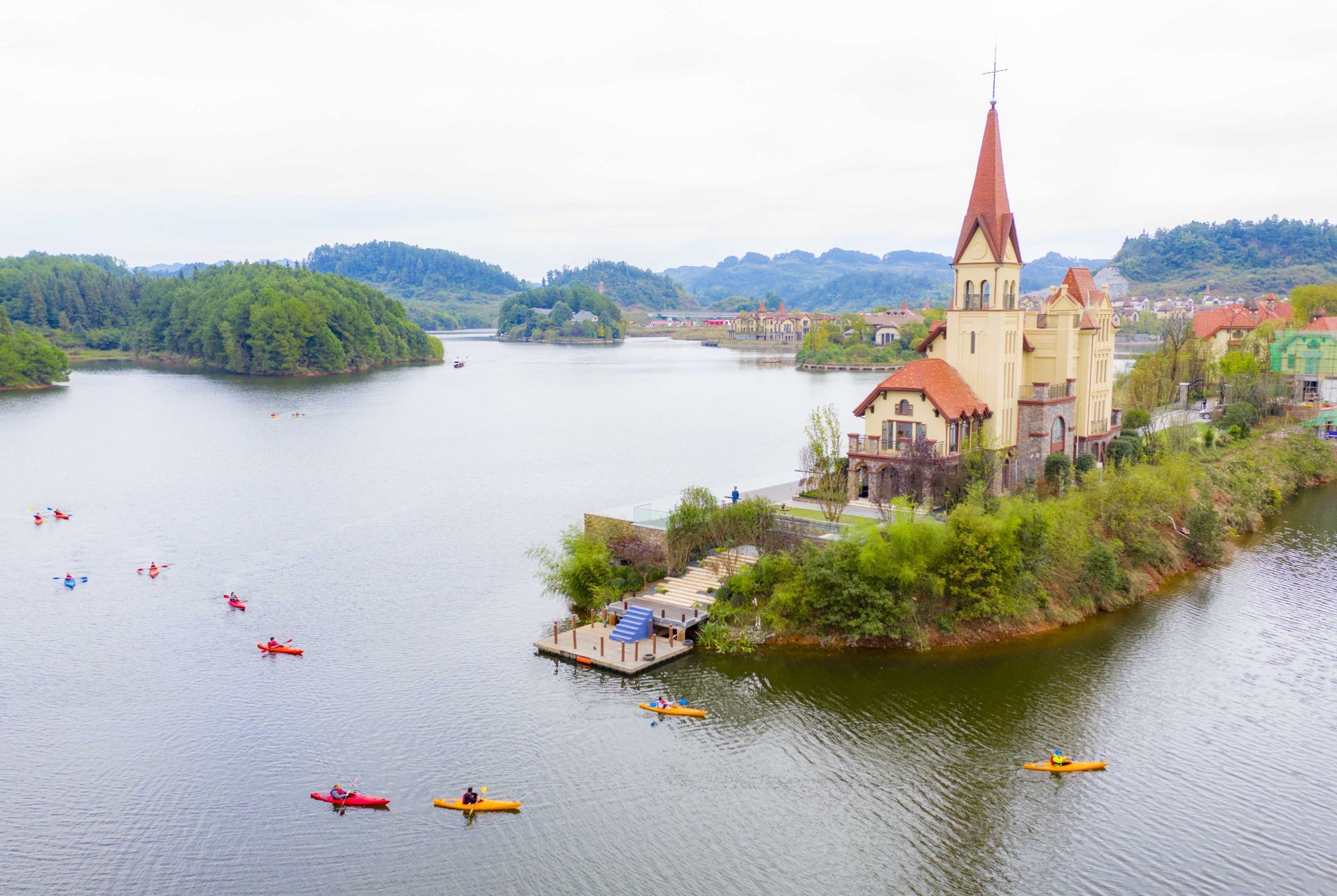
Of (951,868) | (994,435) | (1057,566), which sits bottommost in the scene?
(951,868)

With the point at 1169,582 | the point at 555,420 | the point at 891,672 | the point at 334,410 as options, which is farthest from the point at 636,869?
the point at 334,410

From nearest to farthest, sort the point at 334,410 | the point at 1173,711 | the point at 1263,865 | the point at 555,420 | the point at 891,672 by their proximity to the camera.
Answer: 1. the point at 1263,865
2. the point at 1173,711
3. the point at 891,672
4. the point at 555,420
5. the point at 334,410

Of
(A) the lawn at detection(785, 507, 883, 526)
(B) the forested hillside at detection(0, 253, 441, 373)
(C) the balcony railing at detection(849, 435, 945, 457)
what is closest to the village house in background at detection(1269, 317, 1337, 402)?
(C) the balcony railing at detection(849, 435, 945, 457)

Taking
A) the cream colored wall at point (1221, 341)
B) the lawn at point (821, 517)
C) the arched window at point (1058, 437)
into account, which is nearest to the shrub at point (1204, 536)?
the arched window at point (1058, 437)

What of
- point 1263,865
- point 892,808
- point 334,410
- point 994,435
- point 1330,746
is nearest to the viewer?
point 1263,865

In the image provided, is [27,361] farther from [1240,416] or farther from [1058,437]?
[1240,416]

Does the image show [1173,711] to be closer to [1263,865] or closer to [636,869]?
[1263,865]
